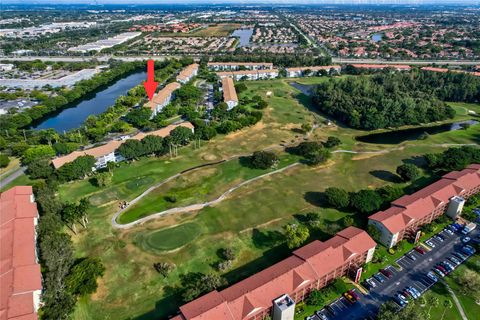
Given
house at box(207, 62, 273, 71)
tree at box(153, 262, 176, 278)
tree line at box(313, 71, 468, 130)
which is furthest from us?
house at box(207, 62, 273, 71)

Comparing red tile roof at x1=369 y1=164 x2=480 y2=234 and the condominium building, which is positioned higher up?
the condominium building

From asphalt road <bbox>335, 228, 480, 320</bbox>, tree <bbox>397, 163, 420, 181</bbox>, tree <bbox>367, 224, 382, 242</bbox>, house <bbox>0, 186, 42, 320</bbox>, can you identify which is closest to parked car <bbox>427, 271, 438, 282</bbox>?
asphalt road <bbox>335, 228, 480, 320</bbox>

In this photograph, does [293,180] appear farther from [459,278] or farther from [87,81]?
[87,81]

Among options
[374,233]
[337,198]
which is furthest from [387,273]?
[337,198]

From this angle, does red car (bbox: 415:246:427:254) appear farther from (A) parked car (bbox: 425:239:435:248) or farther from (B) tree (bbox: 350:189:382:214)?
(B) tree (bbox: 350:189:382:214)

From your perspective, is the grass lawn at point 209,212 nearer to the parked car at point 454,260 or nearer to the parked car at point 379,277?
the parked car at point 379,277

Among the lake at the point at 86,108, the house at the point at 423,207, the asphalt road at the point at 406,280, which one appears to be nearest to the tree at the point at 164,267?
the asphalt road at the point at 406,280

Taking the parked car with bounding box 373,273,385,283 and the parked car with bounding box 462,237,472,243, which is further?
the parked car with bounding box 462,237,472,243
